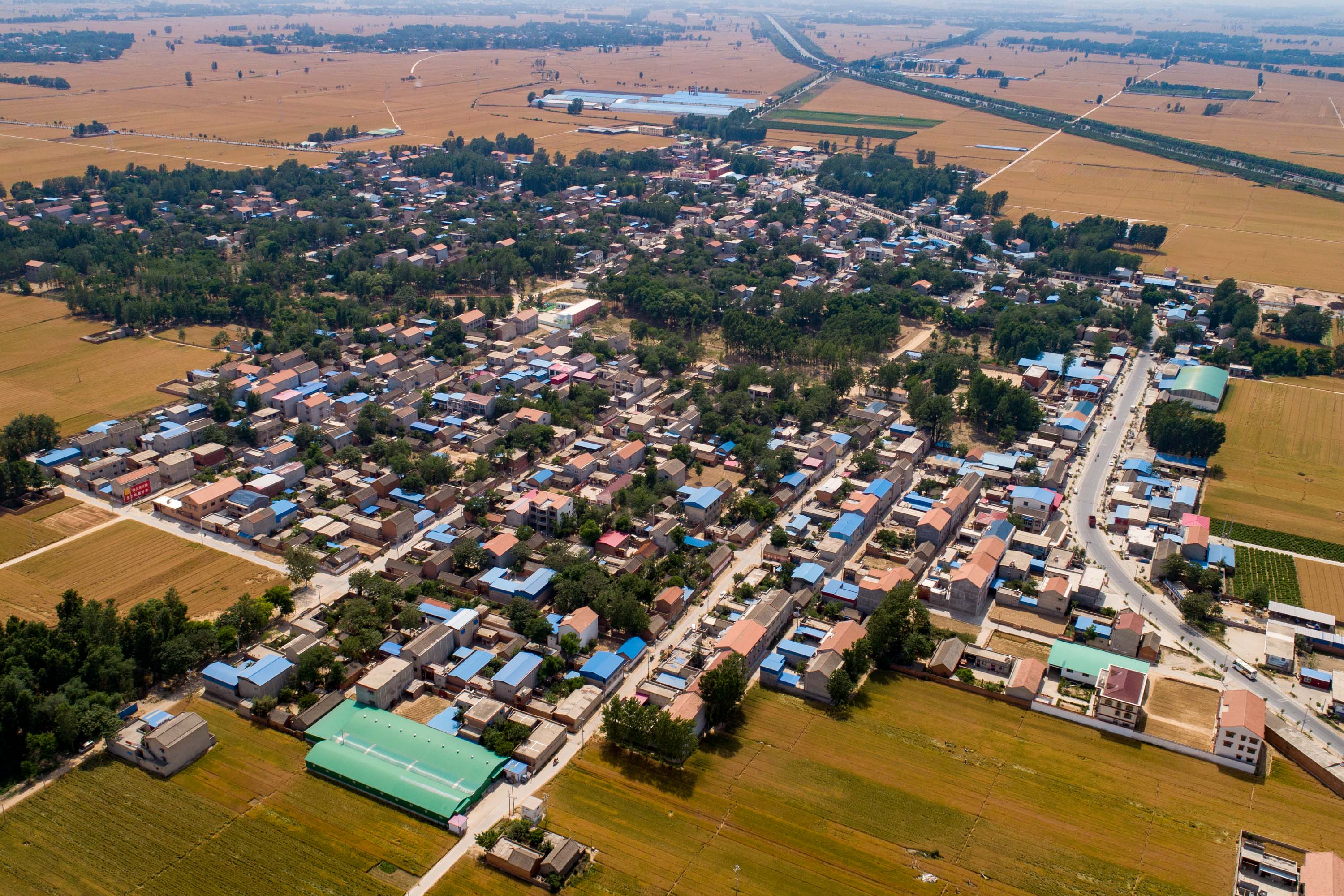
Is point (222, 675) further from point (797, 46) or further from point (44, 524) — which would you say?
point (797, 46)

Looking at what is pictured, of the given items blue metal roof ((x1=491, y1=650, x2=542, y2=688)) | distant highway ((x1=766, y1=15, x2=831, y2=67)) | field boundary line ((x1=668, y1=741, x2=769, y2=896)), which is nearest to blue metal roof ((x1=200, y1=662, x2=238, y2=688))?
blue metal roof ((x1=491, y1=650, x2=542, y2=688))

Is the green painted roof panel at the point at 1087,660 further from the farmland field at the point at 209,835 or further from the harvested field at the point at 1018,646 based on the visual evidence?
the farmland field at the point at 209,835

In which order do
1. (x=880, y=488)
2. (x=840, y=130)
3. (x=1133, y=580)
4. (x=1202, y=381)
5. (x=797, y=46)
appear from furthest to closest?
(x=797, y=46) < (x=840, y=130) < (x=1202, y=381) < (x=880, y=488) < (x=1133, y=580)

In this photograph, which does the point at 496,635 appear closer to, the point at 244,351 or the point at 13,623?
the point at 13,623

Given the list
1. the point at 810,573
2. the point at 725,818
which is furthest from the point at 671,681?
the point at 810,573

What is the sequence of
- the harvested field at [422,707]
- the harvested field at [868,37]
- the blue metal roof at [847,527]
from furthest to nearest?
the harvested field at [868,37]
the blue metal roof at [847,527]
the harvested field at [422,707]

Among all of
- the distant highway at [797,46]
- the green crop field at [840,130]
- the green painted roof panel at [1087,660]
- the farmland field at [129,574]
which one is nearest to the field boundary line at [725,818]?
the green painted roof panel at [1087,660]
